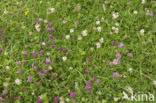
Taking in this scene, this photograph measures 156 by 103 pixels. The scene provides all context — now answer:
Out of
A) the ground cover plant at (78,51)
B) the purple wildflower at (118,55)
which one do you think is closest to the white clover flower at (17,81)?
the ground cover plant at (78,51)

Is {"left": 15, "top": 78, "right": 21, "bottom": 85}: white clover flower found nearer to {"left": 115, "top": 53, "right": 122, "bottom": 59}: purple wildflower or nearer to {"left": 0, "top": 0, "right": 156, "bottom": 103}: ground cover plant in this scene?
{"left": 0, "top": 0, "right": 156, "bottom": 103}: ground cover plant

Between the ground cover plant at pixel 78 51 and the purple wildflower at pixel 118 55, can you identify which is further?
the purple wildflower at pixel 118 55

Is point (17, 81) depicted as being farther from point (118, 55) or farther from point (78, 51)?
point (118, 55)

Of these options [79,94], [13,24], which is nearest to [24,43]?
[13,24]

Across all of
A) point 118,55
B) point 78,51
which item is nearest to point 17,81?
point 78,51

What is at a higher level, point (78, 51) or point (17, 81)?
point (78, 51)

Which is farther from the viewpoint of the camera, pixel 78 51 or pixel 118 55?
pixel 78 51

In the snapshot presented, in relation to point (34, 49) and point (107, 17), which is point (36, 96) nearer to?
point (34, 49)

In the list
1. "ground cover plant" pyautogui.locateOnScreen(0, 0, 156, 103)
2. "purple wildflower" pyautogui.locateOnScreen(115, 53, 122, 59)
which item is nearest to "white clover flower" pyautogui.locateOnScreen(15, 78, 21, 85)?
"ground cover plant" pyautogui.locateOnScreen(0, 0, 156, 103)

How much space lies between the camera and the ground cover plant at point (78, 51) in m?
2.46

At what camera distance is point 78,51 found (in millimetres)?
2809

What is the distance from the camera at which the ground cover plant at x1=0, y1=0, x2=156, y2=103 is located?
2.46 meters

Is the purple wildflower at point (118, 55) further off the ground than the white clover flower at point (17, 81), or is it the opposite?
the purple wildflower at point (118, 55)

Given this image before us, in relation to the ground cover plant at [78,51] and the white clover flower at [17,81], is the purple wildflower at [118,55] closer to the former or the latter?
the ground cover plant at [78,51]
